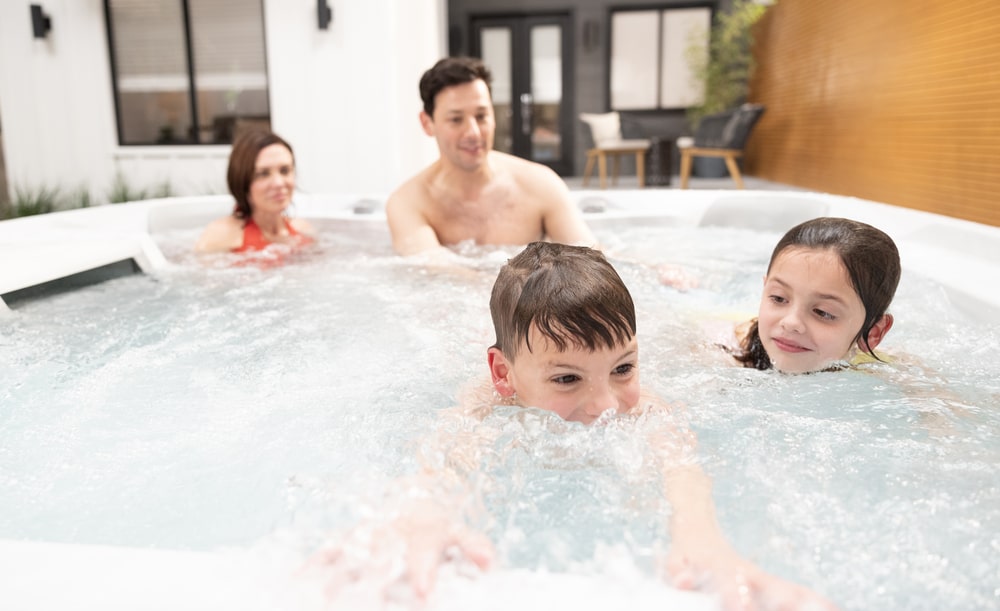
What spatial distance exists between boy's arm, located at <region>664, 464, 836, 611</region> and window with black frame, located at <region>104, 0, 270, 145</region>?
4.98 m

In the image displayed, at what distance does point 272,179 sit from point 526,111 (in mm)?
6730

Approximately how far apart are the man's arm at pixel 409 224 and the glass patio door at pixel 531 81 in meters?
6.75

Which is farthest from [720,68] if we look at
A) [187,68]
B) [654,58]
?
[187,68]

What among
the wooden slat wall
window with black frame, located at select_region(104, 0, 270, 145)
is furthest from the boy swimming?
window with black frame, located at select_region(104, 0, 270, 145)


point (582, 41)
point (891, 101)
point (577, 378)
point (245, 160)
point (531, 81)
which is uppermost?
point (582, 41)

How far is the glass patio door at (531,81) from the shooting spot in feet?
29.1

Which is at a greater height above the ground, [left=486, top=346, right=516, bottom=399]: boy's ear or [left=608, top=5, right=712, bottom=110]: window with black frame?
[left=608, top=5, right=712, bottom=110]: window with black frame

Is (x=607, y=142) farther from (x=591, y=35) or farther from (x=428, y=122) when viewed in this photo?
(x=428, y=122)

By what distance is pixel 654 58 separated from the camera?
893cm

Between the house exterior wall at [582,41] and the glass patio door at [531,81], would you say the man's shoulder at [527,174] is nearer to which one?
the house exterior wall at [582,41]

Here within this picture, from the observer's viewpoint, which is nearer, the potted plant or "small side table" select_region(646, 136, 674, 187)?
"small side table" select_region(646, 136, 674, 187)

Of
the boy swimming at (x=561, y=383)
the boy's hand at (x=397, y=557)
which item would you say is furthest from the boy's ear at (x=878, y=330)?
the boy's hand at (x=397, y=557)

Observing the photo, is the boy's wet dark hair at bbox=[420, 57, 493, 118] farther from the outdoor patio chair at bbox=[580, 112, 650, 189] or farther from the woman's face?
the outdoor patio chair at bbox=[580, 112, 650, 189]

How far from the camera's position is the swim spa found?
688mm
